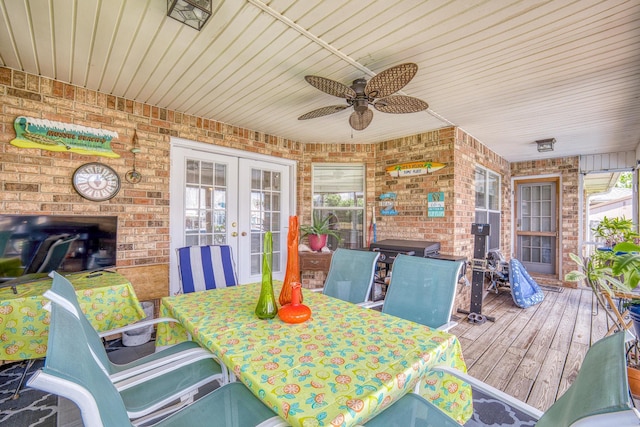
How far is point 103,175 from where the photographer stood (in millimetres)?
2926

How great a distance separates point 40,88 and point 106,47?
1.06 m

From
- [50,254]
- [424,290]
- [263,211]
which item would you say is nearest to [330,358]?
[424,290]

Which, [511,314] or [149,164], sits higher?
[149,164]

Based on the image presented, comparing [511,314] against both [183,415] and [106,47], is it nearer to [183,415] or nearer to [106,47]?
[183,415]

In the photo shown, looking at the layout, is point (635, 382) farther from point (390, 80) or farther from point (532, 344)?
point (390, 80)

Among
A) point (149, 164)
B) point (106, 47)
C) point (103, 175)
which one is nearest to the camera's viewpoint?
point (106, 47)

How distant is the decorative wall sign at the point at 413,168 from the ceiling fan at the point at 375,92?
1.62 meters

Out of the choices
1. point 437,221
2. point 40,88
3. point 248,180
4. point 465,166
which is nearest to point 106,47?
point 40,88

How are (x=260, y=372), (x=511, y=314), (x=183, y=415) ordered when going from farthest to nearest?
(x=511, y=314), (x=183, y=415), (x=260, y=372)

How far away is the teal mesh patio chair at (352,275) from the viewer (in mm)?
2227

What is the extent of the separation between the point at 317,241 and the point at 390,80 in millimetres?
2697

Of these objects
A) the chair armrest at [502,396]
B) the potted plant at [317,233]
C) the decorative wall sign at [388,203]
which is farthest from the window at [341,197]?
the chair armrest at [502,396]

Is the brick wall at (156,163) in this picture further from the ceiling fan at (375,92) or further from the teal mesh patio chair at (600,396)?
the teal mesh patio chair at (600,396)

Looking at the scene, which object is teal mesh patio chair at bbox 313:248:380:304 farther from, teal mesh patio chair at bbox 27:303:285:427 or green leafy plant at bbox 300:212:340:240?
green leafy plant at bbox 300:212:340:240
